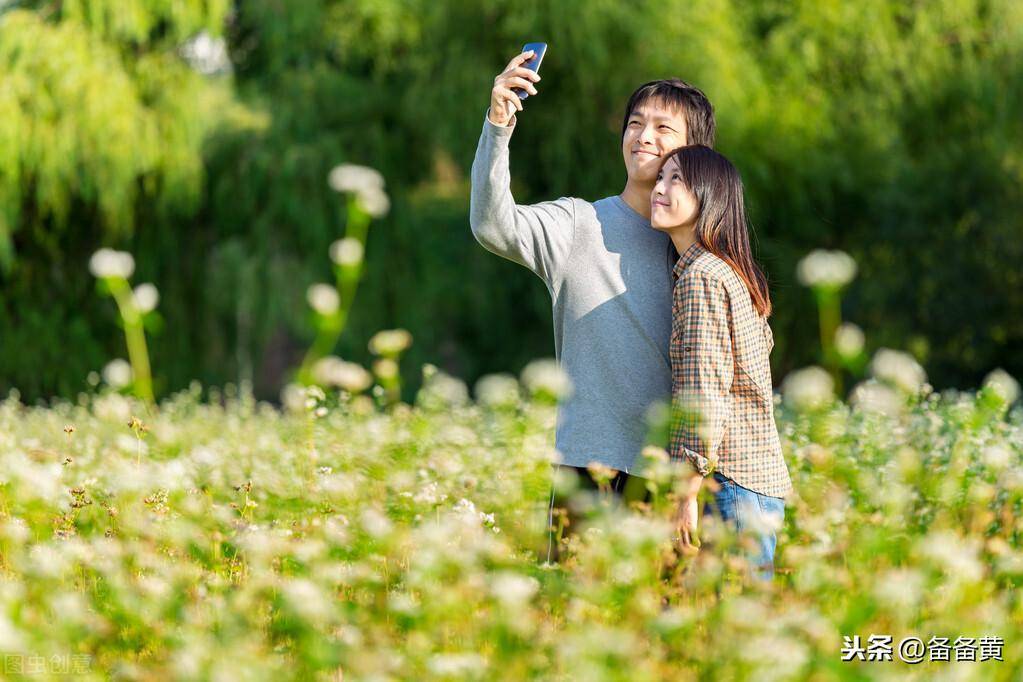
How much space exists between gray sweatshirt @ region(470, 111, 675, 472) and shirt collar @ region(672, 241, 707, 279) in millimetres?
124

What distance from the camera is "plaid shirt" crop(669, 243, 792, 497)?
8.44 feet

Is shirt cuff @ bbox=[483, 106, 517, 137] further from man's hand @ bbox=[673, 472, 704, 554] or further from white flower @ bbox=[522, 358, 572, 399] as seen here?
man's hand @ bbox=[673, 472, 704, 554]

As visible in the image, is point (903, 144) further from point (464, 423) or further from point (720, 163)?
point (720, 163)

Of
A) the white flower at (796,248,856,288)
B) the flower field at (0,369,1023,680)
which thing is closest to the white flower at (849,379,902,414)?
the flower field at (0,369,1023,680)

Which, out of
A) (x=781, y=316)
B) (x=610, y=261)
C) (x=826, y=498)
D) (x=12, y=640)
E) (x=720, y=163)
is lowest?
(x=12, y=640)

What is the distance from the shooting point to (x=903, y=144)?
11.4 metres

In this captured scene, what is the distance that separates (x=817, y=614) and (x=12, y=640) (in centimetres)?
131

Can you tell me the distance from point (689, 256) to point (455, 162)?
8.84 m

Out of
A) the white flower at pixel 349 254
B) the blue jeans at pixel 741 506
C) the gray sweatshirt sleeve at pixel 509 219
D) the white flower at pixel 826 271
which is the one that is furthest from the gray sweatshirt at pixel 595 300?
the white flower at pixel 826 271

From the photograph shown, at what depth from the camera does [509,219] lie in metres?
2.74

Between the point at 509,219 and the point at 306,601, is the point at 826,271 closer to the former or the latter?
the point at 509,219

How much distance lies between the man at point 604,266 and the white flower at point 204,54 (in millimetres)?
7935

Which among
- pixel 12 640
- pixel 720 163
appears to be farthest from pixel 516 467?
pixel 12 640

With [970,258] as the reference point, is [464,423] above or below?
below
